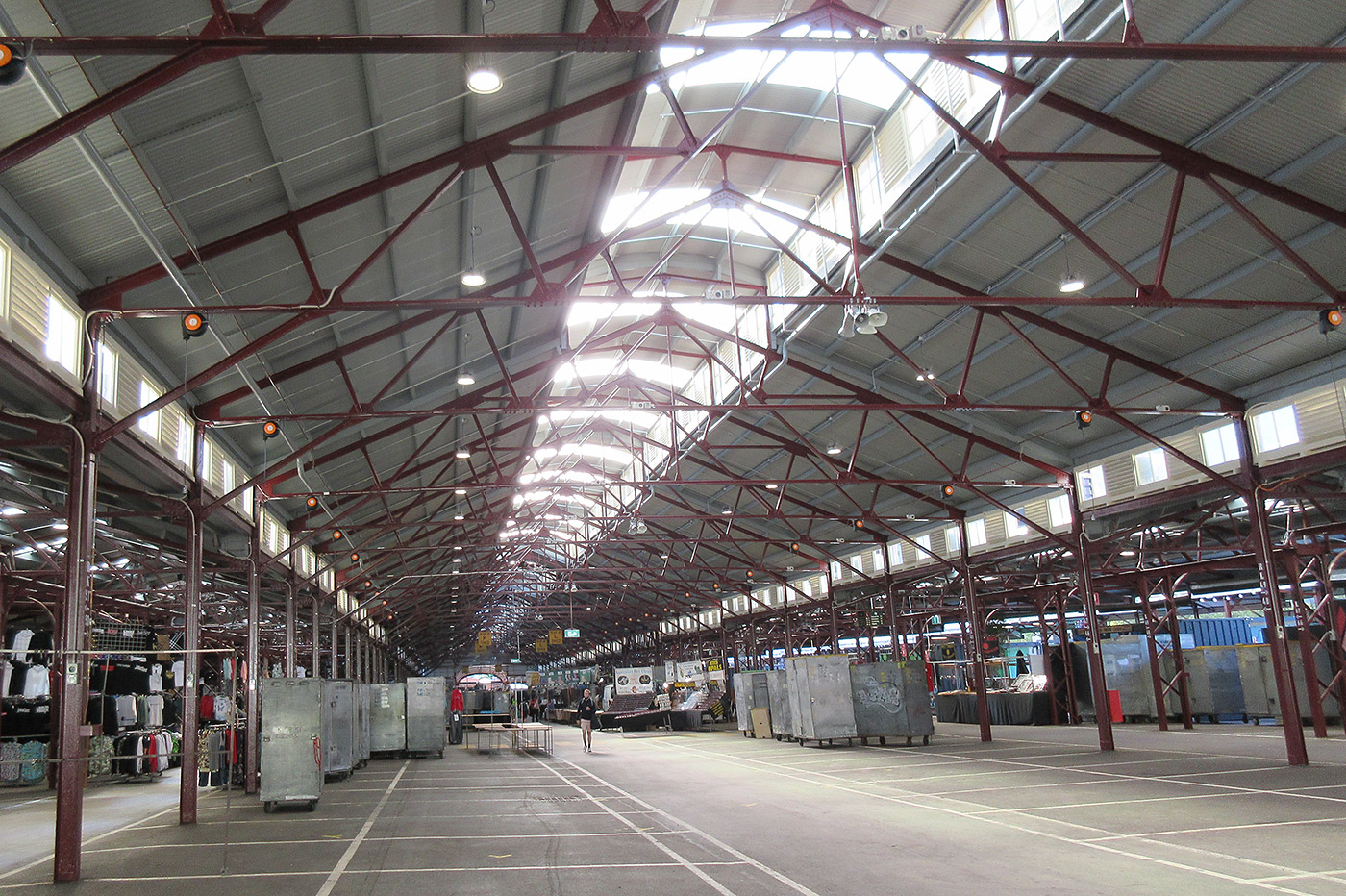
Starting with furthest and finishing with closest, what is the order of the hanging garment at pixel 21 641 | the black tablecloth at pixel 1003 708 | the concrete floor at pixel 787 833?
the black tablecloth at pixel 1003 708
the hanging garment at pixel 21 641
the concrete floor at pixel 787 833

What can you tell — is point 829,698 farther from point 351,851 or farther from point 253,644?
point 351,851

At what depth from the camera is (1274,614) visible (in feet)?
65.8

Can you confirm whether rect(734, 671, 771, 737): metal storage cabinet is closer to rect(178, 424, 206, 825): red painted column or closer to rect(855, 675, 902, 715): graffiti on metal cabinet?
rect(855, 675, 902, 715): graffiti on metal cabinet

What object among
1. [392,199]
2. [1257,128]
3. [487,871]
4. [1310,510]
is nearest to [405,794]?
[487,871]

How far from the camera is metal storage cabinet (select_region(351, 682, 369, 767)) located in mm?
28234

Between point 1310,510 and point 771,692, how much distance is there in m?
19.6

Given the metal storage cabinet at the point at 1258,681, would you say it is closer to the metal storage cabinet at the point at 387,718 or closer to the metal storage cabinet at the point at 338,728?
the metal storage cabinet at the point at 387,718

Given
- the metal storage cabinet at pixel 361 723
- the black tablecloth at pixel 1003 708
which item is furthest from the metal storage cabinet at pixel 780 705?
the metal storage cabinet at pixel 361 723

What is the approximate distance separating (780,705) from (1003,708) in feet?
35.7

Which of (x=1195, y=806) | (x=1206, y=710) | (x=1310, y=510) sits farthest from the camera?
(x=1206, y=710)

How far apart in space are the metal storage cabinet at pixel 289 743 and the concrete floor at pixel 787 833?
53 centimetres

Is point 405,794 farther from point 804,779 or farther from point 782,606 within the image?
point 782,606

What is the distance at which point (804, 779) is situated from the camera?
2142 cm

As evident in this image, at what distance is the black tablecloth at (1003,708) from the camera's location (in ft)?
125
